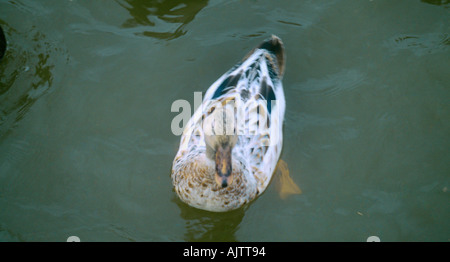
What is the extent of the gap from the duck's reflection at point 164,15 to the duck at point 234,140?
1.24 meters

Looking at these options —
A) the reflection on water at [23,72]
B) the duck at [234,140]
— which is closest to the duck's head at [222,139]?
the duck at [234,140]

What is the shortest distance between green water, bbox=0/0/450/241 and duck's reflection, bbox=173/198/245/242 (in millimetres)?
12

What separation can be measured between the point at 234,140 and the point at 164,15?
2639 millimetres

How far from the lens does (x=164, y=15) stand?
6.00m

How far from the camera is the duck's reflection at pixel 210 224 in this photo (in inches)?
183

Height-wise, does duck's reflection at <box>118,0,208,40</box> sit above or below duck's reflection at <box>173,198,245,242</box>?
above

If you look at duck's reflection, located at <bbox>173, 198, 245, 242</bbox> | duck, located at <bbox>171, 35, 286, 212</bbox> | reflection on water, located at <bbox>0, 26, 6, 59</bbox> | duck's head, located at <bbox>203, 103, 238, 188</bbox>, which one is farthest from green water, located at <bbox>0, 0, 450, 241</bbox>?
duck's head, located at <bbox>203, 103, 238, 188</bbox>

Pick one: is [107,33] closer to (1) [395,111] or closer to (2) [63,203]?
(2) [63,203]

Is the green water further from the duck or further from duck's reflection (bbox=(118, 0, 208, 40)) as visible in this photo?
the duck

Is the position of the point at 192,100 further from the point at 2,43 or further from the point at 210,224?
the point at 2,43

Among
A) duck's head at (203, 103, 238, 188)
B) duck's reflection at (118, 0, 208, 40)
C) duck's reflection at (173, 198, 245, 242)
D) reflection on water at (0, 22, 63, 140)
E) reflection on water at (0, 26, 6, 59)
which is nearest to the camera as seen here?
duck's head at (203, 103, 238, 188)

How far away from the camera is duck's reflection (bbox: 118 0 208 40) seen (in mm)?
5969

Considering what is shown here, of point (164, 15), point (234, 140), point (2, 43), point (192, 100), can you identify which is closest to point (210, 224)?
point (234, 140)

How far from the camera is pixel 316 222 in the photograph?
4742mm
